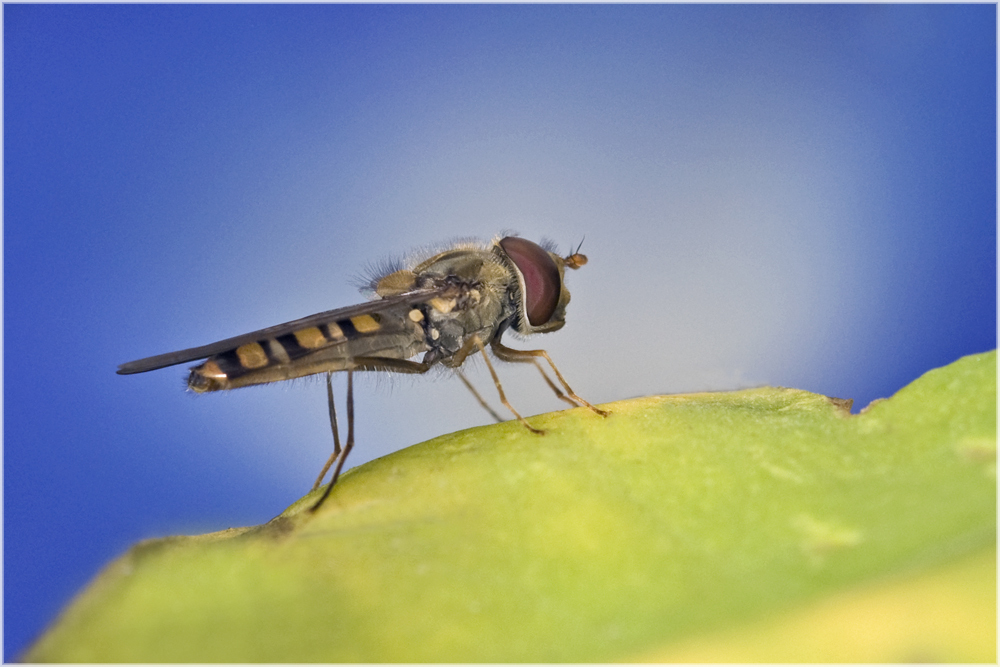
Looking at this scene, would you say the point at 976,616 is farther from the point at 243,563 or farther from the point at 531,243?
the point at 531,243

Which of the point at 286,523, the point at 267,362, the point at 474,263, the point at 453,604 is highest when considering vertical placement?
the point at 474,263

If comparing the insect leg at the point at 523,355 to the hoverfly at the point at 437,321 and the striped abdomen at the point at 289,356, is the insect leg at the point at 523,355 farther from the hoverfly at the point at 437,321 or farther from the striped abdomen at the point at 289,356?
the striped abdomen at the point at 289,356

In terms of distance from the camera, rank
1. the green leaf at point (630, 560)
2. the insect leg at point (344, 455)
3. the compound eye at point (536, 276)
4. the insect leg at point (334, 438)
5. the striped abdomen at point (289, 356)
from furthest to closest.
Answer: the compound eye at point (536, 276)
the striped abdomen at point (289, 356)
the insect leg at point (334, 438)
the insect leg at point (344, 455)
the green leaf at point (630, 560)

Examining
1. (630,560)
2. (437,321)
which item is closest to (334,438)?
(437,321)

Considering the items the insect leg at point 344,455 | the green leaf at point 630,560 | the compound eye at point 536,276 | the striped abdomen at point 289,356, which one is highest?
the compound eye at point 536,276

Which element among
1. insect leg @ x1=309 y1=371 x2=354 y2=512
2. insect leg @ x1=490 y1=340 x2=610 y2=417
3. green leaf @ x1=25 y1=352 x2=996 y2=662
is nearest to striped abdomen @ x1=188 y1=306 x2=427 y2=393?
insect leg @ x1=309 y1=371 x2=354 y2=512

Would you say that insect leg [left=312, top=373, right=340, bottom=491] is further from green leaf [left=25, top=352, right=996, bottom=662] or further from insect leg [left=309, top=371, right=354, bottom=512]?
green leaf [left=25, top=352, right=996, bottom=662]

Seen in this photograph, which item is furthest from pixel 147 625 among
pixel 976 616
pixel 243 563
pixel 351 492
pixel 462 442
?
pixel 976 616

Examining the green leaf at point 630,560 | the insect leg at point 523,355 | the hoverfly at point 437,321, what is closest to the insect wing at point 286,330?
the hoverfly at point 437,321

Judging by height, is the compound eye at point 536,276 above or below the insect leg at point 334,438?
above
